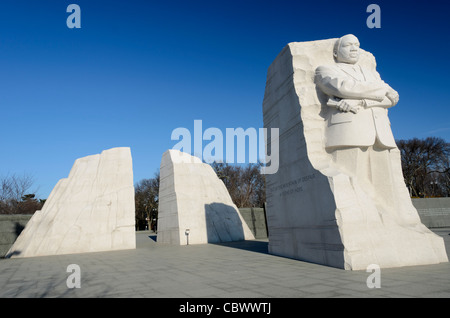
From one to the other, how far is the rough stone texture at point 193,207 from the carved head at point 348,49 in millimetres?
10192

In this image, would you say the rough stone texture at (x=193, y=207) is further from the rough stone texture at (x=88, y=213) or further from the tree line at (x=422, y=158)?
the tree line at (x=422, y=158)

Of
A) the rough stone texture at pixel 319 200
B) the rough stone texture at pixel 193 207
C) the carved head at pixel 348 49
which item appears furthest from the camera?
the rough stone texture at pixel 193 207

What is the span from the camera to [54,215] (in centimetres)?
1201

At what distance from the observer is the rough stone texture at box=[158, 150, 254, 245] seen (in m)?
14.9

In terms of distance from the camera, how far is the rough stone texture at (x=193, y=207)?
14938 millimetres

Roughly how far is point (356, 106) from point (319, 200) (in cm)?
204

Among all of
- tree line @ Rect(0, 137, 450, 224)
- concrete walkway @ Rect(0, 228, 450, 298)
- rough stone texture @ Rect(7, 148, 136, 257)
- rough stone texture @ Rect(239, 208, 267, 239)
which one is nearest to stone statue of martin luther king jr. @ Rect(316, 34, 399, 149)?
concrete walkway @ Rect(0, 228, 450, 298)

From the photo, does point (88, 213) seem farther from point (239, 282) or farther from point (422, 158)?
point (422, 158)

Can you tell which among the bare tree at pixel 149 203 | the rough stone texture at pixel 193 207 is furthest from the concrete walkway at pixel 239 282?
the bare tree at pixel 149 203

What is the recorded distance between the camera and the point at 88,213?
12516mm

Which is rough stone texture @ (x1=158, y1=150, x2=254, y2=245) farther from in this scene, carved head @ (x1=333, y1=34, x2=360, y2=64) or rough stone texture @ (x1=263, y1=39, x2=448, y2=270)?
carved head @ (x1=333, y1=34, x2=360, y2=64)
